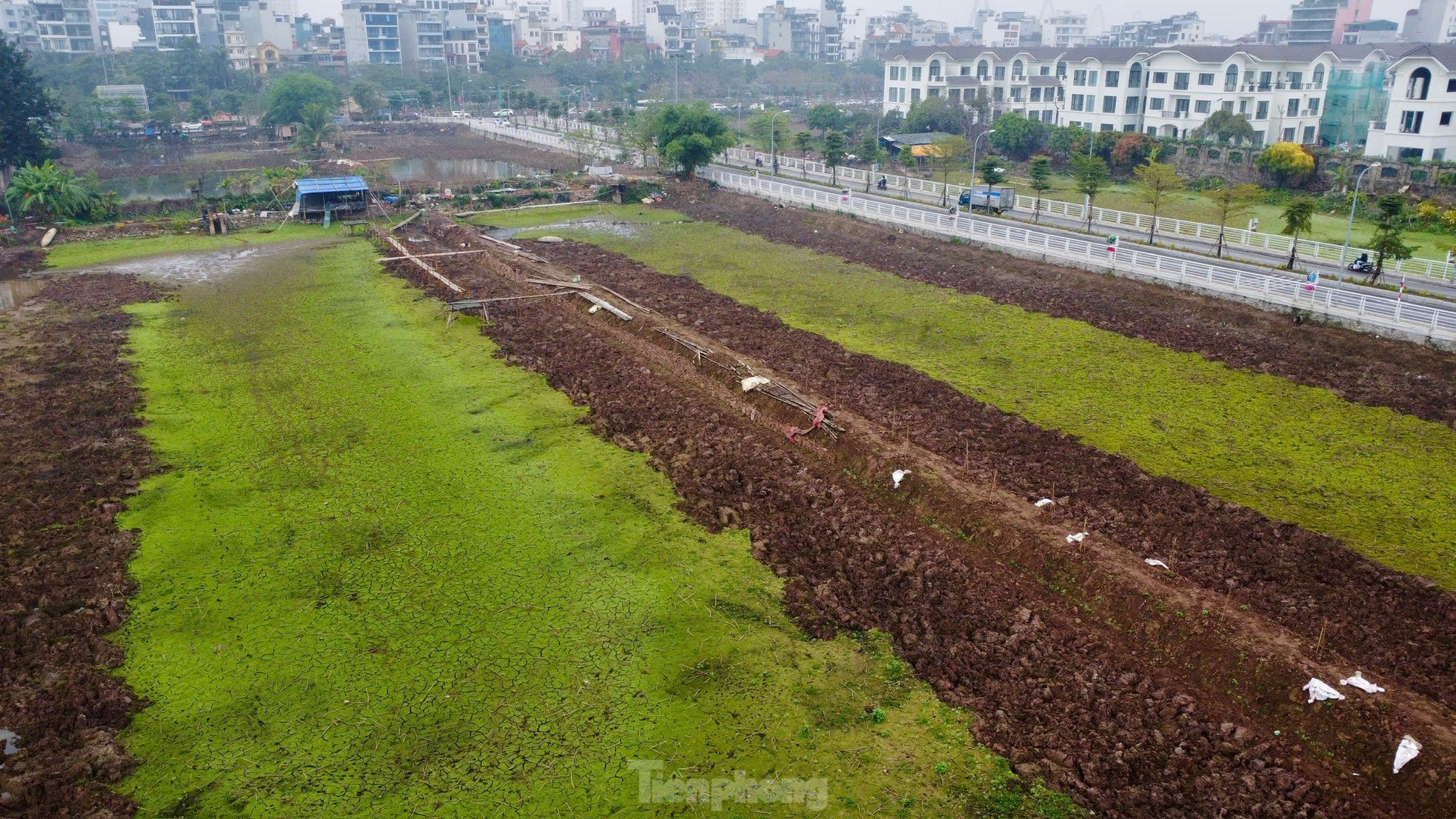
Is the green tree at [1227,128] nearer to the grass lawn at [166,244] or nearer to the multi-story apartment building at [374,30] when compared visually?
the grass lawn at [166,244]

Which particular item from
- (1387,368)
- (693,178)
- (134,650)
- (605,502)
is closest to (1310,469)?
(1387,368)

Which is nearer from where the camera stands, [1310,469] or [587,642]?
[587,642]

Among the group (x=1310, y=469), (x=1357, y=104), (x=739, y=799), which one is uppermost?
(x=1357, y=104)

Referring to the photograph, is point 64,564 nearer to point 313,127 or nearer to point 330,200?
point 330,200

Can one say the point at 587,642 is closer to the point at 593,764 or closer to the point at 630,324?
the point at 593,764

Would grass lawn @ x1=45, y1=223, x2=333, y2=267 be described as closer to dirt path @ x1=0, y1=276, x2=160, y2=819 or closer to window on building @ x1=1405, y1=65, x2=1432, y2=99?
dirt path @ x1=0, y1=276, x2=160, y2=819

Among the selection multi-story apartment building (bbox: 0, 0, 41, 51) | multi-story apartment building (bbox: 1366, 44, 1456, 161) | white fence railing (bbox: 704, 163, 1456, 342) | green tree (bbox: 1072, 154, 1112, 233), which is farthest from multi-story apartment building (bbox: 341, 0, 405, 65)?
multi-story apartment building (bbox: 1366, 44, 1456, 161)
